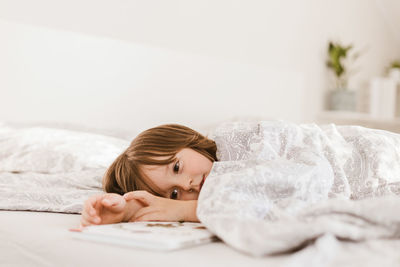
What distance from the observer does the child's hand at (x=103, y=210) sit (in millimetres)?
965

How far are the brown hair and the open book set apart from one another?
287 millimetres

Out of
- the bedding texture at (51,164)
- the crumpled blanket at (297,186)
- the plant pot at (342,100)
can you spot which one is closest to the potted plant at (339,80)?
the plant pot at (342,100)

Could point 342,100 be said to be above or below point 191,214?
above

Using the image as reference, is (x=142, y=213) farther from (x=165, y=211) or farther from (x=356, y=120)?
(x=356, y=120)

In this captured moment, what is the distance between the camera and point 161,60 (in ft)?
9.01

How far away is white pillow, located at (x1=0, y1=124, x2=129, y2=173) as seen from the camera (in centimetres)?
164

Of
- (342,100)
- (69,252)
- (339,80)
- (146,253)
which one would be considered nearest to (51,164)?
(69,252)

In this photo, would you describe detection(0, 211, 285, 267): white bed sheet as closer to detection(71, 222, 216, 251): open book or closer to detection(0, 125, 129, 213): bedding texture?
detection(71, 222, 216, 251): open book

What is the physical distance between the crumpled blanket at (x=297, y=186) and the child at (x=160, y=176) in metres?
0.08

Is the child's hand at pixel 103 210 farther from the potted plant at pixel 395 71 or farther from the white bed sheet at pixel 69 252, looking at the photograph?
the potted plant at pixel 395 71

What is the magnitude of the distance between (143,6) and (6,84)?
0.98 meters

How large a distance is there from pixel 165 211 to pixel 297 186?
0.30m

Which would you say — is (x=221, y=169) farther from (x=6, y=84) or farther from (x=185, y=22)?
(x=185, y=22)

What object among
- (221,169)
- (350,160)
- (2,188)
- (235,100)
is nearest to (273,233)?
(221,169)
